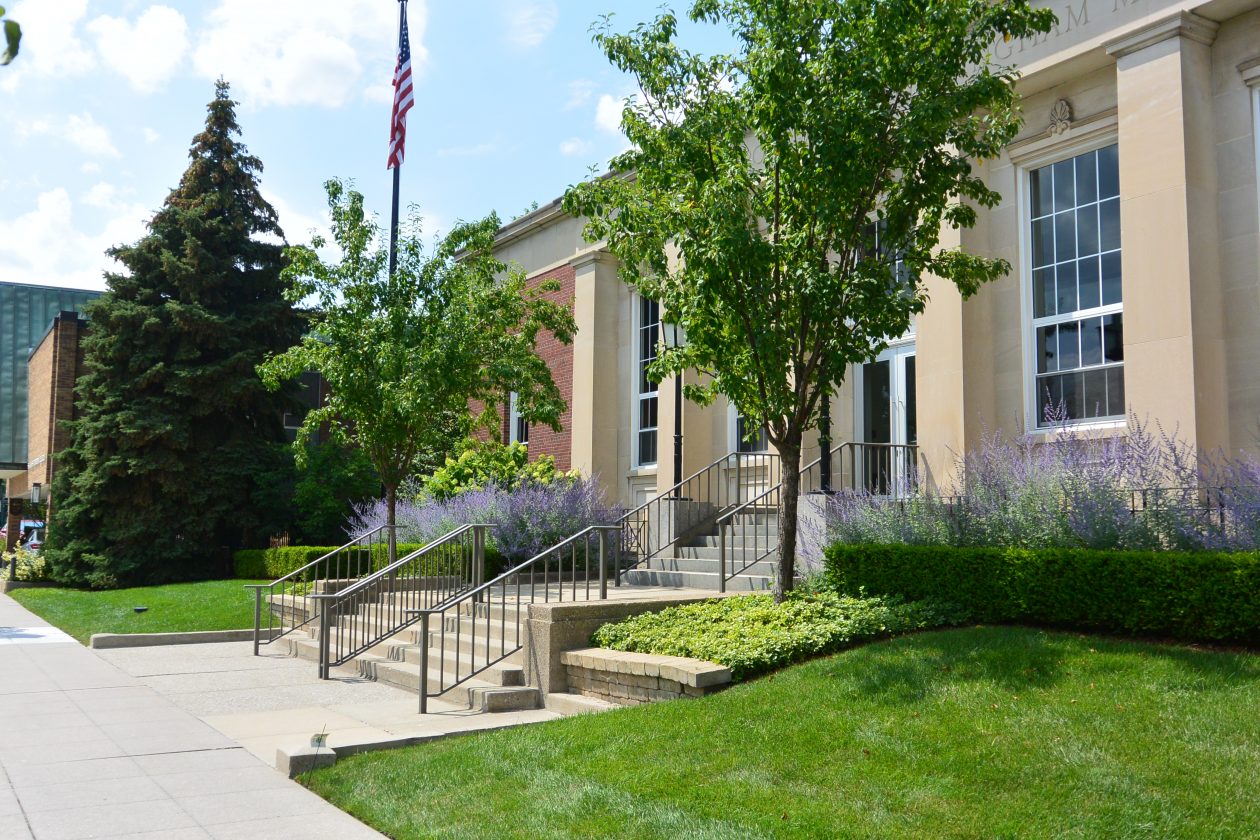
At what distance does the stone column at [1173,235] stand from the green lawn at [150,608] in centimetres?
1146

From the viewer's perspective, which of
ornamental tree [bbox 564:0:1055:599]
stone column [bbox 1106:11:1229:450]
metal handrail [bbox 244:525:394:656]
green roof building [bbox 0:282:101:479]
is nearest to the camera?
ornamental tree [bbox 564:0:1055:599]

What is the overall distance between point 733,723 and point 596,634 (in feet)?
9.80

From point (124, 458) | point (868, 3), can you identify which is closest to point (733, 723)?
point (868, 3)

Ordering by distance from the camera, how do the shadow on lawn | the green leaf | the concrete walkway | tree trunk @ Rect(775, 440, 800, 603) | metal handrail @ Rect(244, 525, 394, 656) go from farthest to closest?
metal handrail @ Rect(244, 525, 394, 656) → tree trunk @ Rect(775, 440, 800, 603) → the concrete walkway → the shadow on lawn → the green leaf

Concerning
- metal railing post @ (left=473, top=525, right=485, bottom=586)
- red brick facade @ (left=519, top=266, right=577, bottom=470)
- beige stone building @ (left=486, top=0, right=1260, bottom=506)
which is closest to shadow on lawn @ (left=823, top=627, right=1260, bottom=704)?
beige stone building @ (left=486, top=0, right=1260, bottom=506)

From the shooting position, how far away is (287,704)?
9.69 m

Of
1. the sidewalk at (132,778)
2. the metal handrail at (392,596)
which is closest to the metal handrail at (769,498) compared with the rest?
the metal handrail at (392,596)

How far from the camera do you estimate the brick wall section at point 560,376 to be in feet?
71.2

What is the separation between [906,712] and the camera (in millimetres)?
6383

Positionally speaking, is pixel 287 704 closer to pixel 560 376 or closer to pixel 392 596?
pixel 392 596

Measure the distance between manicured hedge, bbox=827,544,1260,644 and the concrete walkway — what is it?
3149 mm

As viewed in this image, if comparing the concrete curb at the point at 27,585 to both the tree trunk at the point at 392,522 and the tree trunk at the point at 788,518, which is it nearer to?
the tree trunk at the point at 392,522

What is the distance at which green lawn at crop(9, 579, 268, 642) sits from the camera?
1611cm

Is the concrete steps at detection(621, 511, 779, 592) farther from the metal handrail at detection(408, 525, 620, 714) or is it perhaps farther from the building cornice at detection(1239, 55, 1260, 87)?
the building cornice at detection(1239, 55, 1260, 87)
